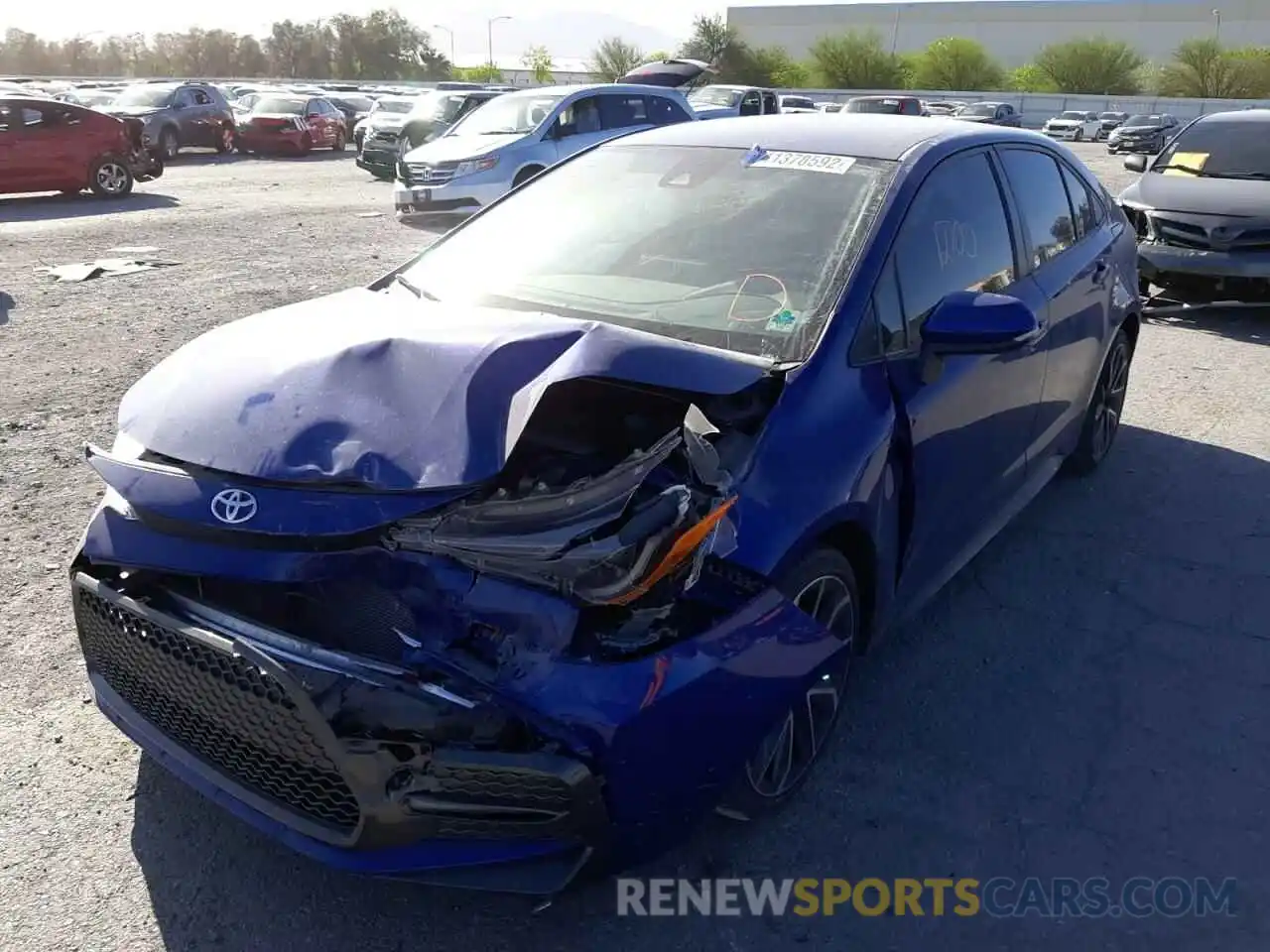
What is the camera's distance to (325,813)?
229 cm

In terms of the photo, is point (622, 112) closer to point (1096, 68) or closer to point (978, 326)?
point (978, 326)

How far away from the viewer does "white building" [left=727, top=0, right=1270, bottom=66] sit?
279 feet

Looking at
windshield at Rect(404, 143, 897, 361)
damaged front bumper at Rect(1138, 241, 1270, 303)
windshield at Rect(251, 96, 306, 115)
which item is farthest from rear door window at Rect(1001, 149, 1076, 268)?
windshield at Rect(251, 96, 306, 115)

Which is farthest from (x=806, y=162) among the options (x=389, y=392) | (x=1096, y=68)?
(x=1096, y=68)

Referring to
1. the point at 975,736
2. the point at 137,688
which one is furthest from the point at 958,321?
the point at 137,688

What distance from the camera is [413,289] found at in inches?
144

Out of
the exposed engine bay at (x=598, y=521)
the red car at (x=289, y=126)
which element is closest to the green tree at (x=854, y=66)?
the red car at (x=289, y=126)

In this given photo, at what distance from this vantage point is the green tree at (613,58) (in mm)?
80000

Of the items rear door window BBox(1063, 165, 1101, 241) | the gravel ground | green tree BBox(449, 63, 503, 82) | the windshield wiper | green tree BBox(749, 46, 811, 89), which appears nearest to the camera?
the gravel ground

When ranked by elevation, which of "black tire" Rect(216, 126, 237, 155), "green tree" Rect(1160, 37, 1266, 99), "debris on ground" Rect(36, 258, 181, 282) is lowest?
"debris on ground" Rect(36, 258, 181, 282)

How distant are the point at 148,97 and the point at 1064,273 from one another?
2570 cm

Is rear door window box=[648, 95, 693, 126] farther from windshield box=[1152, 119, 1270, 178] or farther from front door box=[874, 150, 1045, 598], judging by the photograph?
front door box=[874, 150, 1045, 598]

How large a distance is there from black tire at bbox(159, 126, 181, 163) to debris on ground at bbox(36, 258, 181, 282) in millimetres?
15441

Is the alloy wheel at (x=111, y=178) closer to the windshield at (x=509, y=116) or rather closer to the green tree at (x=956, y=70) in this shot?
the windshield at (x=509, y=116)
